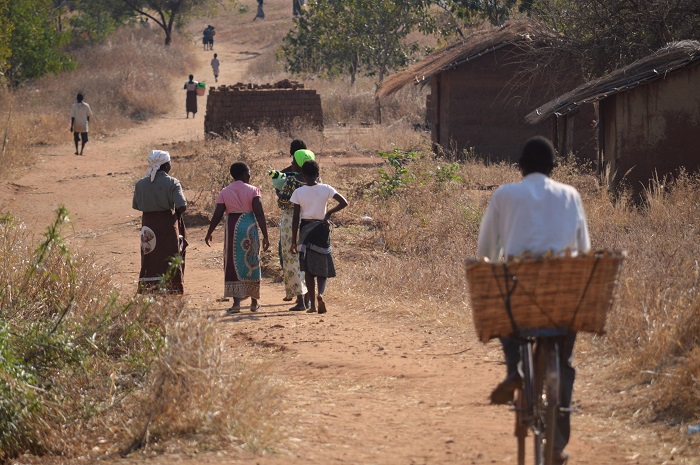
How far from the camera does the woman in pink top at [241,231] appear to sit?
8641 mm

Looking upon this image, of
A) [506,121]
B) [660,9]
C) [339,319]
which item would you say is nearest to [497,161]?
[506,121]

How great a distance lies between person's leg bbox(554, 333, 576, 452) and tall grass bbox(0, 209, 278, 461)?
1568 mm

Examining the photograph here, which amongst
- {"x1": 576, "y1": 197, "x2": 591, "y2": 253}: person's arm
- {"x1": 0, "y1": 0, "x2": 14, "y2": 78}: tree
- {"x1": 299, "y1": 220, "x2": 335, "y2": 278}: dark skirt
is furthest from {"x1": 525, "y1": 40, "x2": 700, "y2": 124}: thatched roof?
{"x1": 0, "y1": 0, "x2": 14, "y2": 78}: tree

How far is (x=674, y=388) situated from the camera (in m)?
5.68

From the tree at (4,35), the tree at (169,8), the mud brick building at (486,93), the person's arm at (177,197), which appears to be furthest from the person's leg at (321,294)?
the tree at (169,8)

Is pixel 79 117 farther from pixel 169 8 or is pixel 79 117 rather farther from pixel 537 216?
pixel 169 8

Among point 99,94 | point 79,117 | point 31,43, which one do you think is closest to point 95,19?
point 99,94

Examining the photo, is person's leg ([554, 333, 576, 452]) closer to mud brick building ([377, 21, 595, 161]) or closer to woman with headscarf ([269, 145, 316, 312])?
woman with headscarf ([269, 145, 316, 312])

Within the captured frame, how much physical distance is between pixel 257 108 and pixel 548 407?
20.4 m

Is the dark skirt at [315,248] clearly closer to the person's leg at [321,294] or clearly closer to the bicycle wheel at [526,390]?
the person's leg at [321,294]

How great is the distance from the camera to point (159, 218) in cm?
812

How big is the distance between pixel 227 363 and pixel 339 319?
2770 millimetres

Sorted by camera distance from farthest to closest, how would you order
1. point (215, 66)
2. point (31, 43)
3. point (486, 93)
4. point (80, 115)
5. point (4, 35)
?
point (215, 66)
point (31, 43)
point (4, 35)
point (80, 115)
point (486, 93)

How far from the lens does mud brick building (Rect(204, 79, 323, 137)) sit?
2358 centimetres
